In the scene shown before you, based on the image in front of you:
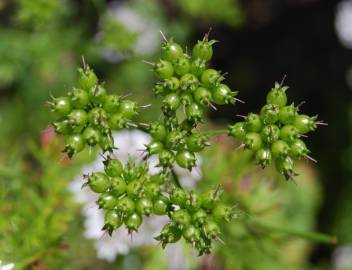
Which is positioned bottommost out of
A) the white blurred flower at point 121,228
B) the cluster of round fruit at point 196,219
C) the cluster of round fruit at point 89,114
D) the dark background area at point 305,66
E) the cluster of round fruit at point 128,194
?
the cluster of round fruit at point 196,219

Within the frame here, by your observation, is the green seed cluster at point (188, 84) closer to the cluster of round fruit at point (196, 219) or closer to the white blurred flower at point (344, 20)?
the cluster of round fruit at point (196, 219)

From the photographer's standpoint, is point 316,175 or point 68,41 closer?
point 68,41

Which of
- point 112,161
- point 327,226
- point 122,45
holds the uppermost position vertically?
point 122,45

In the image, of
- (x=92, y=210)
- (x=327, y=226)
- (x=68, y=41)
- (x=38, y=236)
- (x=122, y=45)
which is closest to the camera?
(x=38, y=236)

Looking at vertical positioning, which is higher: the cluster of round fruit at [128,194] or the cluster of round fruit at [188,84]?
the cluster of round fruit at [188,84]

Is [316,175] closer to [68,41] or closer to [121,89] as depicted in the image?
[121,89]

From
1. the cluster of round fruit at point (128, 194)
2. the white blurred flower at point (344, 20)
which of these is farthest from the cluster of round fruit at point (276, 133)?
the white blurred flower at point (344, 20)

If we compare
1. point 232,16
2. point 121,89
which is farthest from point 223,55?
point 121,89
